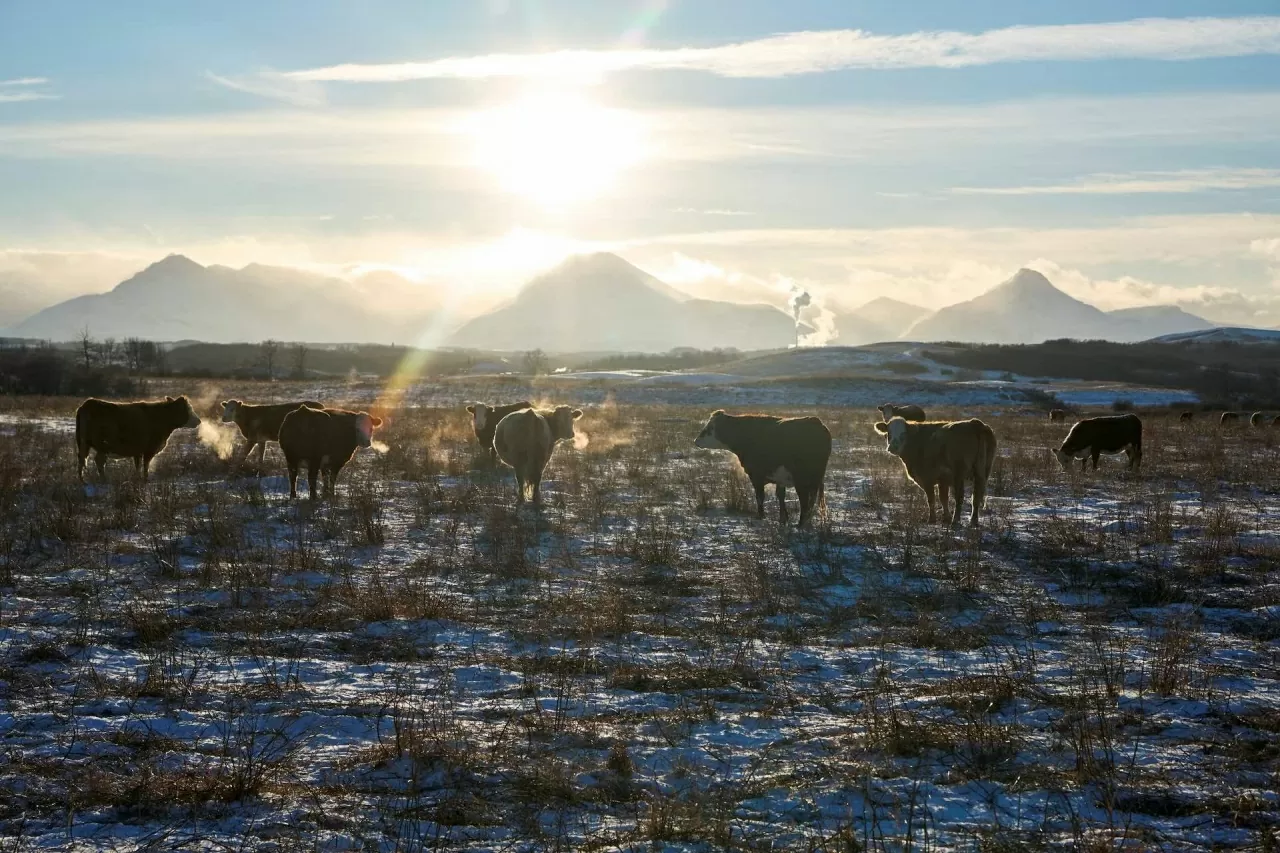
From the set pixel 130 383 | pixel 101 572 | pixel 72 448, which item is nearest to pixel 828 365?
pixel 130 383

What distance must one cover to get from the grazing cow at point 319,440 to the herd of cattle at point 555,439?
0.06ft

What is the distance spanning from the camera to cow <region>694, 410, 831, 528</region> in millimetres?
15273

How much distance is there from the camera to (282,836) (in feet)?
15.5

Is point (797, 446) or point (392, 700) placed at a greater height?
point (797, 446)

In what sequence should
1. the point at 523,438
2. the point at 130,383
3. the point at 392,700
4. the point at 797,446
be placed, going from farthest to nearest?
1. the point at 130,383
2. the point at 523,438
3. the point at 797,446
4. the point at 392,700

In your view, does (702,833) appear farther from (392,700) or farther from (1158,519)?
(1158,519)

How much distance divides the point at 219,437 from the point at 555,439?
31.5 feet

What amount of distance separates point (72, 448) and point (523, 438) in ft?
41.5

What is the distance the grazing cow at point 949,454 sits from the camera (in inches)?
593

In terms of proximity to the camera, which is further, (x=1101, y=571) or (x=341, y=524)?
(x=341, y=524)

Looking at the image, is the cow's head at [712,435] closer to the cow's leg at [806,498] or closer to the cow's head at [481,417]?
the cow's leg at [806,498]

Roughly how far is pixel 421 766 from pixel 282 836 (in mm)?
944

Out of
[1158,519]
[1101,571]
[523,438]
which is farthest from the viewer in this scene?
[523,438]

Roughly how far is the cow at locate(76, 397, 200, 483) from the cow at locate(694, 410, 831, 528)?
10.8 meters
